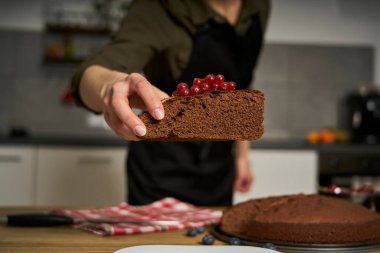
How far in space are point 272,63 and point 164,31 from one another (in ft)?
6.30

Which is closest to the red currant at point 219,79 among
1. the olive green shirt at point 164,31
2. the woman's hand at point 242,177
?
the olive green shirt at point 164,31

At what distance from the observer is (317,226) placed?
0.98 meters

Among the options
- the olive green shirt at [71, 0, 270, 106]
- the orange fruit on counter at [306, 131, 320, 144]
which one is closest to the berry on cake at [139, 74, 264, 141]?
the olive green shirt at [71, 0, 270, 106]

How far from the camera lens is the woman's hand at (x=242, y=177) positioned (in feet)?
6.34

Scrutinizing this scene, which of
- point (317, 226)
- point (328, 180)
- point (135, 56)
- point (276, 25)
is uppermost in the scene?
point (276, 25)

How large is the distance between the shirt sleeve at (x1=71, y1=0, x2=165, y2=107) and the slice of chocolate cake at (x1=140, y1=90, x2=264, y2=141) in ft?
1.49

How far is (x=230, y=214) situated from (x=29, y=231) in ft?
1.22

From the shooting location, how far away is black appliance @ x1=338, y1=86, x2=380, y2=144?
3246 mm

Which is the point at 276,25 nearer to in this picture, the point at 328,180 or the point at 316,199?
the point at 328,180

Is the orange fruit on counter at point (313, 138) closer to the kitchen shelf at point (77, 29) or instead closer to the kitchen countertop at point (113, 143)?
the kitchen countertop at point (113, 143)

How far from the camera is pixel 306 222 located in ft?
3.25

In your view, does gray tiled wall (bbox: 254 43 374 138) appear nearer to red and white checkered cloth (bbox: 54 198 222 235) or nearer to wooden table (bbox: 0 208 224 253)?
red and white checkered cloth (bbox: 54 198 222 235)

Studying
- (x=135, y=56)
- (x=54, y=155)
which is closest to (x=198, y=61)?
(x=135, y=56)

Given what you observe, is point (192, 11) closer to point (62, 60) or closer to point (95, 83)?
point (95, 83)
